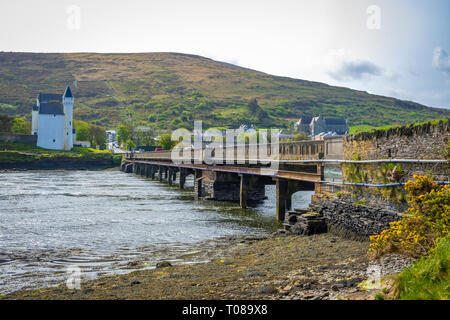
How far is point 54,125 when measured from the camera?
123 metres

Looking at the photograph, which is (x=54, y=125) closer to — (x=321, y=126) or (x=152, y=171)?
(x=152, y=171)

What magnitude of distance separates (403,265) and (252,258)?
18.5 feet

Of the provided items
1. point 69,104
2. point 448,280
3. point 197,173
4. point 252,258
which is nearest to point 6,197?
point 197,173

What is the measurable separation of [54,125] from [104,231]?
111245 mm

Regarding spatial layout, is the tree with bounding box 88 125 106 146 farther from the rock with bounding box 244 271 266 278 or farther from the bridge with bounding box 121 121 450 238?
the rock with bounding box 244 271 266 278

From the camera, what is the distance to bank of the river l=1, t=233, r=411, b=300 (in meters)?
8.89

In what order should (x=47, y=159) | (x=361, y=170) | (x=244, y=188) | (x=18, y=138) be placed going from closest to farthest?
1. (x=361, y=170)
2. (x=244, y=188)
3. (x=47, y=159)
4. (x=18, y=138)

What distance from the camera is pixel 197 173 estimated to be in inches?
1567

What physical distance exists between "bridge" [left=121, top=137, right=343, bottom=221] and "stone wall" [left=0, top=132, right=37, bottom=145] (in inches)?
3263

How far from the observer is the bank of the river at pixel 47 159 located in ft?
308

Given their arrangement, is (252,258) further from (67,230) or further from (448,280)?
(67,230)

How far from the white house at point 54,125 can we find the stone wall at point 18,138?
5.09ft

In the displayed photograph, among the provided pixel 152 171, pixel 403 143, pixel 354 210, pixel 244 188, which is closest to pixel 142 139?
pixel 152 171

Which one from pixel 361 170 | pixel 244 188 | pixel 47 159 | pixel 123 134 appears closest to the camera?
pixel 361 170
